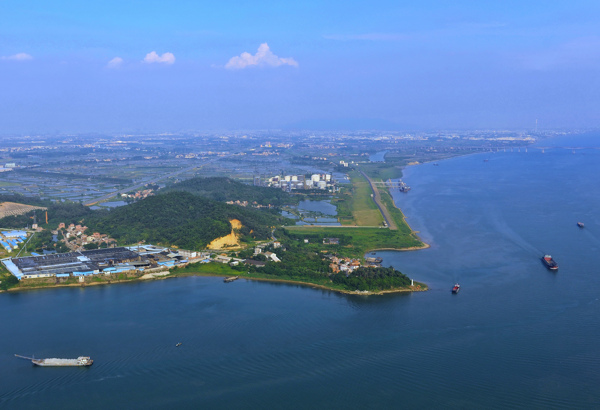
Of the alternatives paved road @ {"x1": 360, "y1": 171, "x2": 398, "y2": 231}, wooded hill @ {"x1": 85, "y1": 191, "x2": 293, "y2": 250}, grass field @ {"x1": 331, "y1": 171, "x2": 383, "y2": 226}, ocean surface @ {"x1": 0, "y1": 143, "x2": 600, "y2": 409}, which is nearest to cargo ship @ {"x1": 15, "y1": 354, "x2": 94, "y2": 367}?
ocean surface @ {"x1": 0, "y1": 143, "x2": 600, "y2": 409}

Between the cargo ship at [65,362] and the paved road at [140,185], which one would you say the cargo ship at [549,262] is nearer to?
the cargo ship at [65,362]

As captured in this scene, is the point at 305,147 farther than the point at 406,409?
Yes

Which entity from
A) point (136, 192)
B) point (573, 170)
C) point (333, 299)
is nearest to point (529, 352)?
point (333, 299)

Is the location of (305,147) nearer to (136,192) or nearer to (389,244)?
(136,192)

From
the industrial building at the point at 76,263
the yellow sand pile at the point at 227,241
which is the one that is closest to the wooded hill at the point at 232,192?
the yellow sand pile at the point at 227,241

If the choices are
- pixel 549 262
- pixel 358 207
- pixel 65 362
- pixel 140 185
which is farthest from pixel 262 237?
pixel 140 185

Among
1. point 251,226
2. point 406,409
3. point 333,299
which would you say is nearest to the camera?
point 406,409
